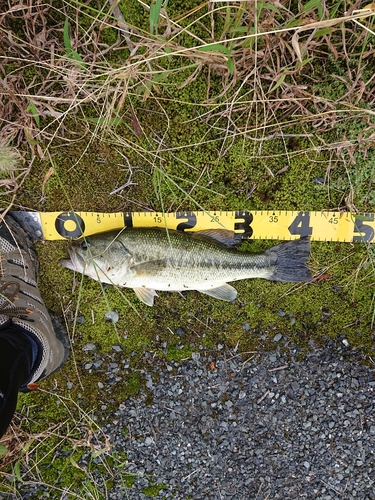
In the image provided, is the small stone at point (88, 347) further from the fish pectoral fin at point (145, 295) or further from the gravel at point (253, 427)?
the fish pectoral fin at point (145, 295)

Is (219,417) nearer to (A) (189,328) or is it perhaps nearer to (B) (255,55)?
(A) (189,328)

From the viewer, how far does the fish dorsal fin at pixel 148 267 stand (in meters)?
2.88

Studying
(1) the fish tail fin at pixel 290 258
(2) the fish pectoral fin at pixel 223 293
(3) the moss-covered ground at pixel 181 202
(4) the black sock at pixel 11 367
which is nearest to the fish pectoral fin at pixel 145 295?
(3) the moss-covered ground at pixel 181 202

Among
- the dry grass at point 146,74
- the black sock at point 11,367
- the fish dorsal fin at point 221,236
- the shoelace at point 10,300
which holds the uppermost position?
the dry grass at point 146,74

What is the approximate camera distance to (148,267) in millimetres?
2889

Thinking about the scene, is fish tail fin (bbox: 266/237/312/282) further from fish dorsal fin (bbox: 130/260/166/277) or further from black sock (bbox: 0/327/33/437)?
black sock (bbox: 0/327/33/437)

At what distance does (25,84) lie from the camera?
288 cm

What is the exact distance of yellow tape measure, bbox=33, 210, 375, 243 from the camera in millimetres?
3018

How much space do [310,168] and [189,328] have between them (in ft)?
5.74

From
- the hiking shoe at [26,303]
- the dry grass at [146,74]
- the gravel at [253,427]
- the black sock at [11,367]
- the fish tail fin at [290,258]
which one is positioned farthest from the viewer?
the gravel at [253,427]

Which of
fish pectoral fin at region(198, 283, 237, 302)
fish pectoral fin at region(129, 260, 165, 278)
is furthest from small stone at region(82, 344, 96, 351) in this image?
fish pectoral fin at region(198, 283, 237, 302)

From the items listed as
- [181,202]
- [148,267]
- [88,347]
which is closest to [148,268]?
[148,267]

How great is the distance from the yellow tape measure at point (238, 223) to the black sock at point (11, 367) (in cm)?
90

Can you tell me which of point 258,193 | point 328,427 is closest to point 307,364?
point 328,427
